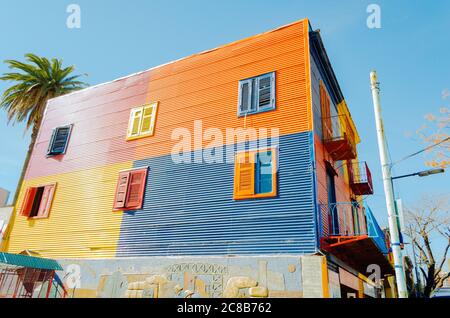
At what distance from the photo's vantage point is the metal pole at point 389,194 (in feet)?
24.1

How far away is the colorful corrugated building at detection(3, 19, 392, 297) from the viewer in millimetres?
9367

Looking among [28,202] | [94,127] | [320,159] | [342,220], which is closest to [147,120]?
[94,127]

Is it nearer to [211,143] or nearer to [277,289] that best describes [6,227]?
[211,143]

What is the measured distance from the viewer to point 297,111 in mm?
10945

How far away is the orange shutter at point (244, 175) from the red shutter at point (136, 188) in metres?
4.11

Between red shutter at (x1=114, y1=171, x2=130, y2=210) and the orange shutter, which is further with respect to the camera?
red shutter at (x1=114, y1=171, x2=130, y2=210)

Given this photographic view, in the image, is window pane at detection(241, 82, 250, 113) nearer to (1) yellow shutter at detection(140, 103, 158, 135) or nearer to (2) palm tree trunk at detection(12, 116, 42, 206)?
(1) yellow shutter at detection(140, 103, 158, 135)

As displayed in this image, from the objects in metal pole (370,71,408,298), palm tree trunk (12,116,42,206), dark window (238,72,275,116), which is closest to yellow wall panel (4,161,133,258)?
palm tree trunk (12,116,42,206)

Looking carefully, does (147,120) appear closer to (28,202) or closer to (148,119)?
(148,119)

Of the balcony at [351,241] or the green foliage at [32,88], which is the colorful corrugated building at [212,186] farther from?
the green foliage at [32,88]

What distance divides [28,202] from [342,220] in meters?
14.6

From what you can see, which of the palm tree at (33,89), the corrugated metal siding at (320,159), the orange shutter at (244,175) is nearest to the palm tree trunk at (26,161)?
the palm tree at (33,89)

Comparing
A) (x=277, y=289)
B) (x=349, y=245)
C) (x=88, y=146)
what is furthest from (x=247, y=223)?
(x=88, y=146)
